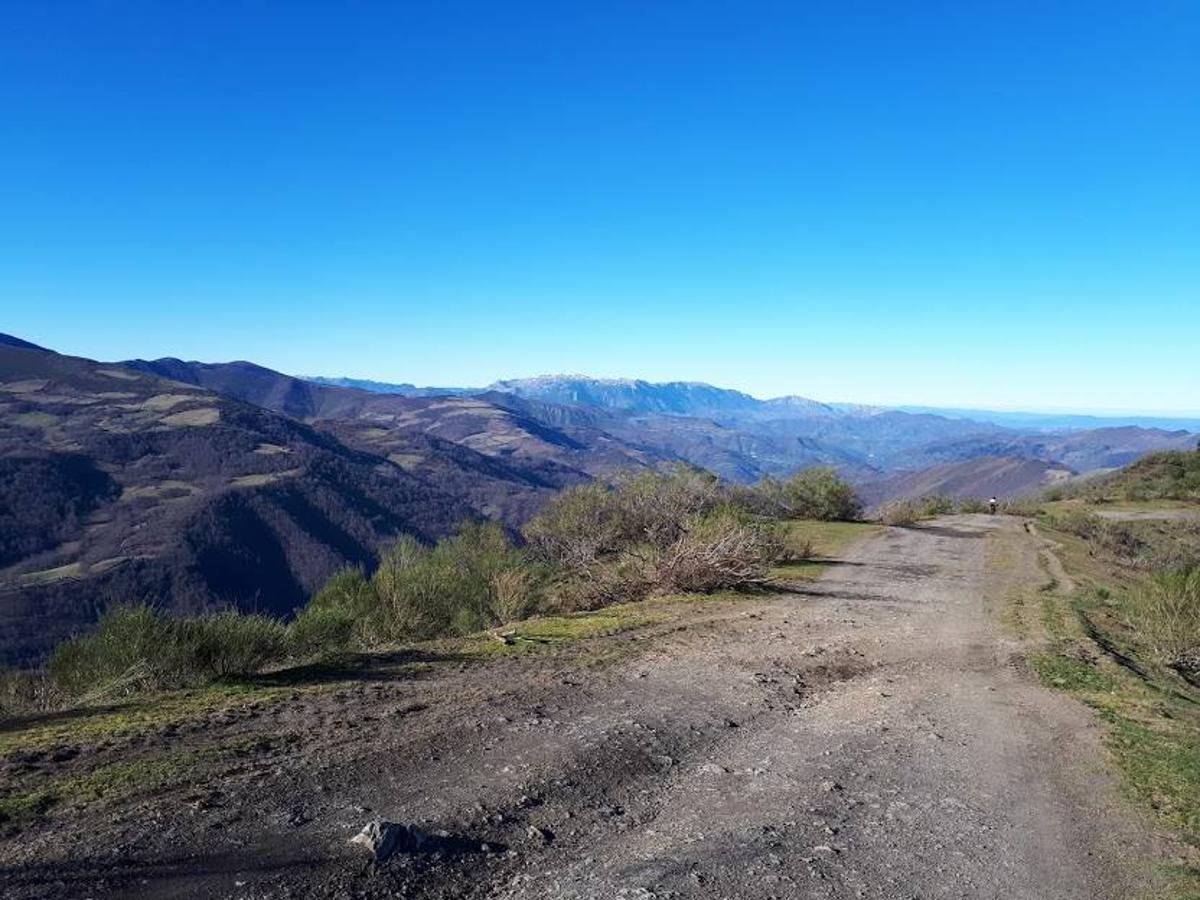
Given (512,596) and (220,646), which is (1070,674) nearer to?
(512,596)

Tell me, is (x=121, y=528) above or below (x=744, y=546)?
below

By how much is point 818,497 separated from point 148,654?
31875mm

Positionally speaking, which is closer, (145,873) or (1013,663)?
(145,873)

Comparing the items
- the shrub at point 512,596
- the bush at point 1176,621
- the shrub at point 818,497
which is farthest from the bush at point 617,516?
the shrub at point 818,497

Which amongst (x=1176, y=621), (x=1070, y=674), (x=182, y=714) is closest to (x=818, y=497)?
(x=1176, y=621)

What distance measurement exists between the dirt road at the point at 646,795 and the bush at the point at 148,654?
177 cm

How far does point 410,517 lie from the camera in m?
155

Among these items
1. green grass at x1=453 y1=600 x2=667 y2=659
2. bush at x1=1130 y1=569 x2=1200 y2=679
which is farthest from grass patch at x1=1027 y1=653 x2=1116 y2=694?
green grass at x1=453 y1=600 x2=667 y2=659

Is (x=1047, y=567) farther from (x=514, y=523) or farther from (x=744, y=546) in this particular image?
(x=514, y=523)

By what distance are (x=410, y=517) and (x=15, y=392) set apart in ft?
368

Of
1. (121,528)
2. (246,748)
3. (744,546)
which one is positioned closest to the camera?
(246,748)

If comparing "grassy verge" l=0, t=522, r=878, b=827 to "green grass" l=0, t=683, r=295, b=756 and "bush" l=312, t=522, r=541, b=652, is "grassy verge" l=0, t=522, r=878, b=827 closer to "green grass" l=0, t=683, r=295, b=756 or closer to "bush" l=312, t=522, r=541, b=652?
"green grass" l=0, t=683, r=295, b=756

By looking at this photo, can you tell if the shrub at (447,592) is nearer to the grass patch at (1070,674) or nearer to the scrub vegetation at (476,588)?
the scrub vegetation at (476,588)

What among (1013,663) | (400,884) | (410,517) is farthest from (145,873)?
(410,517)
